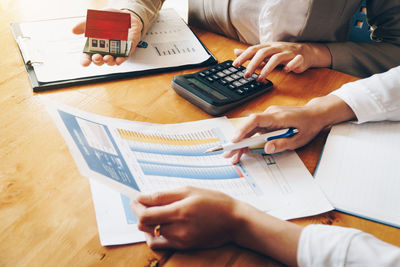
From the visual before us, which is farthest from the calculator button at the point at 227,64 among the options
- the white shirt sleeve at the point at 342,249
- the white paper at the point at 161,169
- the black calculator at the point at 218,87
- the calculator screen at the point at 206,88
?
the white shirt sleeve at the point at 342,249

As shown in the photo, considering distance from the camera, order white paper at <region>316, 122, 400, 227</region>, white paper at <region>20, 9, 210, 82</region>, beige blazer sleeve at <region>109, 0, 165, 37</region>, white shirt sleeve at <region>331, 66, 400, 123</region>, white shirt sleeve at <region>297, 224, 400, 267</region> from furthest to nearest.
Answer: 1. beige blazer sleeve at <region>109, 0, 165, 37</region>
2. white paper at <region>20, 9, 210, 82</region>
3. white shirt sleeve at <region>331, 66, 400, 123</region>
4. white paper at <region>316, 122, 400, 227</region>
5. white shirt sleeve at <region>297, 224, 400, 267</region>

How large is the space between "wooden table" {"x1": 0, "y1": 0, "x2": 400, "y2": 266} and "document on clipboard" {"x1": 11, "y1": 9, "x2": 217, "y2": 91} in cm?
2

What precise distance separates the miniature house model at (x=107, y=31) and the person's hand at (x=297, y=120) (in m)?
0.37

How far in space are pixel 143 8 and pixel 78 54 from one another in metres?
0.24

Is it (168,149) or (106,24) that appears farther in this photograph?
(106,24)

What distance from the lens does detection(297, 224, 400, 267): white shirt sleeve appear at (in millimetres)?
428

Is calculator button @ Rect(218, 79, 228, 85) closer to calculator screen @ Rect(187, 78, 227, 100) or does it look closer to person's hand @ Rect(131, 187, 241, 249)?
calculator screen @ Rect(187, 78, 227, 100)

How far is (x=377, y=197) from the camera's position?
551 millimetres

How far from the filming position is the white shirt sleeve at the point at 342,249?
0.43 metres

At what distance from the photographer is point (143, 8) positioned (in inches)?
36.9

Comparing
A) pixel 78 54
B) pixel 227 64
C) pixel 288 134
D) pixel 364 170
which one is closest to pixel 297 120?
pixel 288 134

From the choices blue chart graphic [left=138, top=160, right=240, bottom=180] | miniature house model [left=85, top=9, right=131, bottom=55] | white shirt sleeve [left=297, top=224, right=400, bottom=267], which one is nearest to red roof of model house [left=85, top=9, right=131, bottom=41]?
miniature house model [left=85, top=9, right=131, bottom=55]

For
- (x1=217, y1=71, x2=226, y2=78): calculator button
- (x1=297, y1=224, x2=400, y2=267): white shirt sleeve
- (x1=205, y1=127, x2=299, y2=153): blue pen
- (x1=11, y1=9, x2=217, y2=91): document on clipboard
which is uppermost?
(x1=11, y1=9, x2=217, y2=91): document on clipboard

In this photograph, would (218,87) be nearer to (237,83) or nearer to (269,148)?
(237,83)
